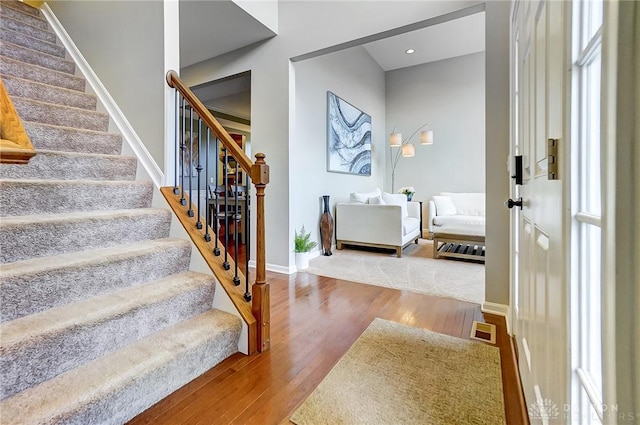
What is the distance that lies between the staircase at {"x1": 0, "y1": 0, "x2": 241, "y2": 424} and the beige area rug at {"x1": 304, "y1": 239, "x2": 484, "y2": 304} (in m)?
1.79

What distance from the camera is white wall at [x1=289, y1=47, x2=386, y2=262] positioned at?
3779 millimetres

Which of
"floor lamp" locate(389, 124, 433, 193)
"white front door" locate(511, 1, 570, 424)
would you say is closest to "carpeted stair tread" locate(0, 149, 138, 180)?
"white front door" locate(511, 1, 570, 424)

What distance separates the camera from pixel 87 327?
1.21m

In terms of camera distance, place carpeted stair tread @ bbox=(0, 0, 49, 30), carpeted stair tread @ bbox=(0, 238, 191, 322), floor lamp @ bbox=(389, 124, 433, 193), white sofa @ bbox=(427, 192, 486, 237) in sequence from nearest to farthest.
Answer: carpeted stair tread @ bbox=(0, 238, 191, 322) → carpeted stair tread @ bbox=(0, 0, 49, 30) → white sofa @ bbox=(427, 192, 486, 237) → floor lamp @ bbox=(389, 124, 433, 193)

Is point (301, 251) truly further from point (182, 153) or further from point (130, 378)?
point (130, 378)

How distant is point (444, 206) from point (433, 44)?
9.30ft

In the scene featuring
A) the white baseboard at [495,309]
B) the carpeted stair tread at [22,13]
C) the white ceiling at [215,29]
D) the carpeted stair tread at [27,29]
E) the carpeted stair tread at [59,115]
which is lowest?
the white baseboard at [495,309]

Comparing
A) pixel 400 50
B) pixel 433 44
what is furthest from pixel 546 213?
pixel 400 50

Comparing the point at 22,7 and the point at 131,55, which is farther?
the point at 22,7

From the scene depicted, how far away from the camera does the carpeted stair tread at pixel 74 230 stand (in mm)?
1349

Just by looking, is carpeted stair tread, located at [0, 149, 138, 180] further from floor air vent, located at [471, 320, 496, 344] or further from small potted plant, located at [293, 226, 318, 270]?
floor air vent, located at [471, 320, 496, 344]

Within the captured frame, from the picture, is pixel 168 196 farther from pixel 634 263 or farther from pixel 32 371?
pixel 634 263

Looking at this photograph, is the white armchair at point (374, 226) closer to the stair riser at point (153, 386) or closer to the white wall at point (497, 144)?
the white wall at point (497, 144)

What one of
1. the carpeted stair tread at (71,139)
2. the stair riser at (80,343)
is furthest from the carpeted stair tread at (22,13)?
the stair riser at (80,343)
